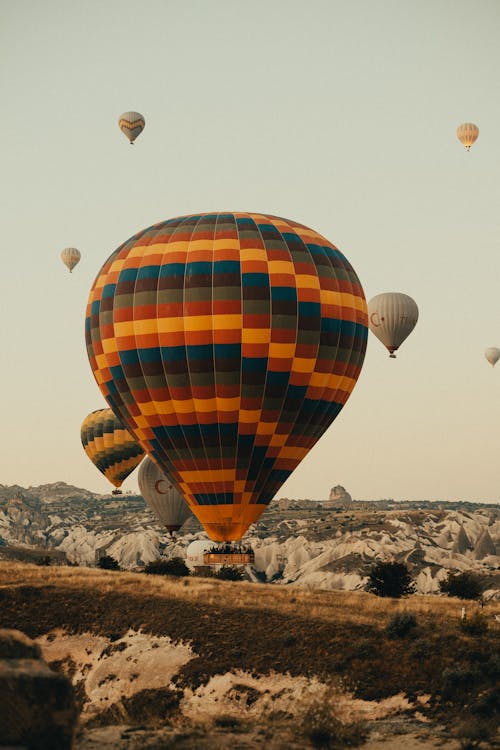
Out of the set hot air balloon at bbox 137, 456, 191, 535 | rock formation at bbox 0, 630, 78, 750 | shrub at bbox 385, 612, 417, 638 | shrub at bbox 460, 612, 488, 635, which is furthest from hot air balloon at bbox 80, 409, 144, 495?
rock formation at bbox 0, 630, 78, 750

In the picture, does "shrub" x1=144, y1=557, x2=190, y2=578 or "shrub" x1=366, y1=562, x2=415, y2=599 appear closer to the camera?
"shrub" x1=366, y1=562, x2=415, y2=599

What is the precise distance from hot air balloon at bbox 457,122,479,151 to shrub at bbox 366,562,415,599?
45.1 m

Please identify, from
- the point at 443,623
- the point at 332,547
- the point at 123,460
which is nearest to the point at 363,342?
the point at 443,623

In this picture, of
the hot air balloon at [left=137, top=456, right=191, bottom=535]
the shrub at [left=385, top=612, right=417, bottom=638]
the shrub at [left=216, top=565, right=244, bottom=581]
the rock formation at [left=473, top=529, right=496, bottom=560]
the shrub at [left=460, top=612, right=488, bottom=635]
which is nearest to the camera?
the shrub at [left=460, top=612, right=488, bottom=635]

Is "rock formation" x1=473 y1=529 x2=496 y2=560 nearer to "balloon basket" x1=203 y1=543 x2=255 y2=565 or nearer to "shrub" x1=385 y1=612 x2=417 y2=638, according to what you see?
"balloon basket" x1=203 y1=543 x2=255 y2=565

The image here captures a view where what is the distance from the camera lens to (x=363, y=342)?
5378 centimetres

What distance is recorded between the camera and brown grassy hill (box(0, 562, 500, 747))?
1373 inches

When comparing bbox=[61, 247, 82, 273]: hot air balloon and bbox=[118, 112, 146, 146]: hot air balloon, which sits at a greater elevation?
bbox=[118, 112, 146, 146]: hot air balloon

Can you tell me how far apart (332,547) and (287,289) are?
112977 mm

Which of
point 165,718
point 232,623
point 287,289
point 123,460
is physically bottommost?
point 165,718

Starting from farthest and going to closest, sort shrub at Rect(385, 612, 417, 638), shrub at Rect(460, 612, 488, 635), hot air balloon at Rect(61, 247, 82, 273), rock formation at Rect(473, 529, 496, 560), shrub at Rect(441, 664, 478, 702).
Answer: rock formation at Rect(473, 529, 496, 560), hot air balloon at Rect(61, 247, 82, 273), shrub at Rect(385, 612, 417, 638), shrub at Rect(460, 612, 488, 635), shrub at Rect(441, 664, 478, 702)

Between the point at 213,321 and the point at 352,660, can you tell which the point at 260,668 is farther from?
the point at 213,321

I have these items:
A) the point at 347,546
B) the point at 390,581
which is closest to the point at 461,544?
the point at 347,546

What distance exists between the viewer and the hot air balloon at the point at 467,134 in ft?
280
